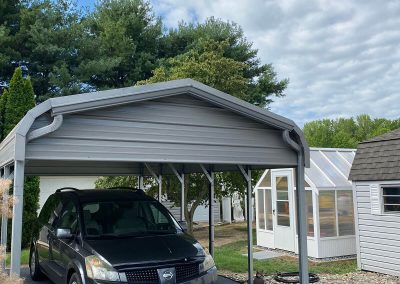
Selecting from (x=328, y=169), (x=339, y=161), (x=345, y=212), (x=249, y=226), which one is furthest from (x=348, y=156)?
(x=249, y=226)

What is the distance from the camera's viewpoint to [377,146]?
1120 cm

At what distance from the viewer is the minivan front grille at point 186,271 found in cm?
502

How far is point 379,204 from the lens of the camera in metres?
10.5

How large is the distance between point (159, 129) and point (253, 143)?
66.9 inches

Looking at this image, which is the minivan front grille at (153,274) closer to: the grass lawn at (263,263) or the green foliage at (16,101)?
the grass lawn at (263,263)

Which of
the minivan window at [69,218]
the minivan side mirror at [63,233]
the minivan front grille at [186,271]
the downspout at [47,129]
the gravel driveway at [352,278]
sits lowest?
the gravel driveway at [352,278]

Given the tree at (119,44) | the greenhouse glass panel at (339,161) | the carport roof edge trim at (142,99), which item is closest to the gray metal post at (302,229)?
the carport roof edge trim at (142,99)

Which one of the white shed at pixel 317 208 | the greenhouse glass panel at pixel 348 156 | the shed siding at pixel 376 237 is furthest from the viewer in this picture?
the greenhouse glass panel at pixel 348 156

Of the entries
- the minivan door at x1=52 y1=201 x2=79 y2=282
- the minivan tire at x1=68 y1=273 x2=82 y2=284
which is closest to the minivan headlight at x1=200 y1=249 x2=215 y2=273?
the minivan tire at x1=68 y1=273 x2=82 y2=284

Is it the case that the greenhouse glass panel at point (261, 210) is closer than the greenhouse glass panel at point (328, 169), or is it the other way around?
the greenhouse glass panel at point (328, 169)

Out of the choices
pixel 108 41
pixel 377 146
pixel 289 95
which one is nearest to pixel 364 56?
pixel 289 95

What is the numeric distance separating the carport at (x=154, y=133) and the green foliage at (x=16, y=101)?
9.03 m

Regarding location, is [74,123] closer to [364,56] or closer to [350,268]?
[350,268]

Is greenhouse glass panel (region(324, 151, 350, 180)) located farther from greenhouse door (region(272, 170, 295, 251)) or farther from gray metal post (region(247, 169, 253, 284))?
gray metal post (region(247, 169, 253, 284))
